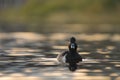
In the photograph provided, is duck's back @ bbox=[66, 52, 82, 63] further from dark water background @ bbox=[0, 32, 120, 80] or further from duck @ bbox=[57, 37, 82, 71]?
dark water background @ bbox=[0, 32, 120, 80]

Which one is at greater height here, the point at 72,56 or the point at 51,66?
the point at 72,56

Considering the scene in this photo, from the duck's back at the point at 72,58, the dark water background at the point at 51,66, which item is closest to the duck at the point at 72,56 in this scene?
the duck's back at the point at 72,58

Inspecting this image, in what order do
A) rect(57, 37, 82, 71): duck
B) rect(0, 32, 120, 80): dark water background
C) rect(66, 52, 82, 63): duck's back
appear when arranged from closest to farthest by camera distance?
rect(0, 32, 120, 80): dark water background, rect(57, 37, 82, 71): duck, rect(66, 52, 82, 63): duck's back

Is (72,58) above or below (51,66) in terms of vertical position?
above

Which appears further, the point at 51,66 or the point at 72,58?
the point at 72,58

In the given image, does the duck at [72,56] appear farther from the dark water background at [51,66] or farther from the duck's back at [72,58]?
the dark water background at [51,66]

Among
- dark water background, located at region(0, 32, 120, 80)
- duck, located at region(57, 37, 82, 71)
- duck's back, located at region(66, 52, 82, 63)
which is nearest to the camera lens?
dark water background, located at region(0, 32, 120, 80)

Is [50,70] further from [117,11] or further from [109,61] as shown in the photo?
[117,11]

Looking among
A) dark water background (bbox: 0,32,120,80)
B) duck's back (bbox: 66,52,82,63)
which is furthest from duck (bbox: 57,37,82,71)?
dark water background (bbox: 0,32,120,80)

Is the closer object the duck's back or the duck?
the duck

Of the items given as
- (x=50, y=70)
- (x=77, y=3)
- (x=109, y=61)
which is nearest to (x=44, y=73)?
(x=50, y=70)

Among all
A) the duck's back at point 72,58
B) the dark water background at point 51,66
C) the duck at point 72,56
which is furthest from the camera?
the duck's back at point 72,58

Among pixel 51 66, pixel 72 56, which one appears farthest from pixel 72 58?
pixel 51 66

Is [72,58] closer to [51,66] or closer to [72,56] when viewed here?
[72,56]
